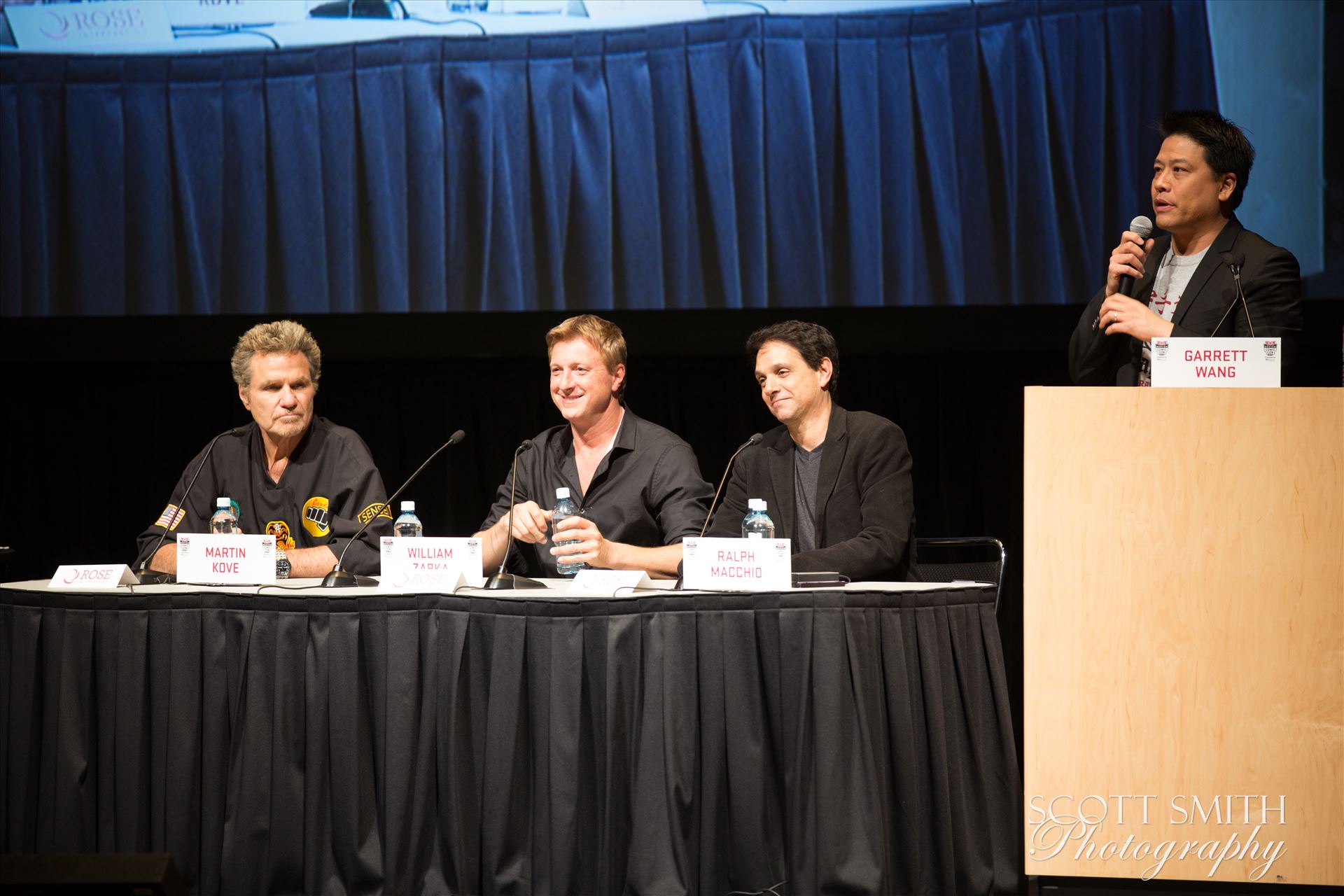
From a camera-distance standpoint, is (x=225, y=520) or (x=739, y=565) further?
(x=225, y=520)

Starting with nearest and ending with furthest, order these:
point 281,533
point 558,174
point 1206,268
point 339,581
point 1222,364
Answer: point 1222,364, point 339,581, point 1206,268, point 281,533, point 558,174

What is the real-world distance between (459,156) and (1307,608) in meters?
2.85

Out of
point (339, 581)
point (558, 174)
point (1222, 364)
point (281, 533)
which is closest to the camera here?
point (1222, 364)

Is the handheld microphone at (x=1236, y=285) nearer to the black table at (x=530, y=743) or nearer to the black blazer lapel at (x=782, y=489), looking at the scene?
the black table at (x=530, y=743)

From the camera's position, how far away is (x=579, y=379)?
2.83 meters

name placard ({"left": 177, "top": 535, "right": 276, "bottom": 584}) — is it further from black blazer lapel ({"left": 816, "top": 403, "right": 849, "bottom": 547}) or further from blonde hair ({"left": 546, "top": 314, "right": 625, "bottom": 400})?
black blazer lapel ({"left": 816, "top": 403, "right": 849, "bottom": 547})

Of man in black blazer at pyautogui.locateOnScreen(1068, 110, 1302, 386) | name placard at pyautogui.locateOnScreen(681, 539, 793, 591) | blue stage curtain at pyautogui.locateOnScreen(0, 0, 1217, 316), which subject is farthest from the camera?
blue stage curtain at pyautogui.locateOnScreen(0, 0, 1217, 316)

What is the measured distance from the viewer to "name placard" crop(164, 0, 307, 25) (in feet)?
12.4

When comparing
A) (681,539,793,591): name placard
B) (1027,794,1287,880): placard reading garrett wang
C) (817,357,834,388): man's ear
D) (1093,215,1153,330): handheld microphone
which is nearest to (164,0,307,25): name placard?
(817,357,834,388): man's ear

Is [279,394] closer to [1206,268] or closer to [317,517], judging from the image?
[317,517]

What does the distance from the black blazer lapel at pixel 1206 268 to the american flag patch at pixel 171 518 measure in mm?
2340

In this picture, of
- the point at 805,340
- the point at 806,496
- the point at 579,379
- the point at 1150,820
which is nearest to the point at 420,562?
the point at 579,379

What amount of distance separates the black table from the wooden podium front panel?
0.27 meters

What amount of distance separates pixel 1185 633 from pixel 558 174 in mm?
2537
